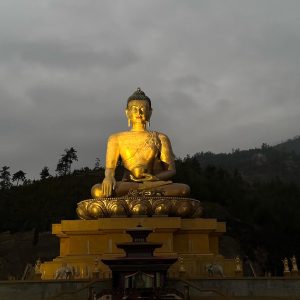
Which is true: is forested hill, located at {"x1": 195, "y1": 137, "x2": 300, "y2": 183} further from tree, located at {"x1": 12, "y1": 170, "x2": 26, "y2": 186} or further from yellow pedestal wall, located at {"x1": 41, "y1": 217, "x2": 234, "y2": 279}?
yellow pedestal wall, located at {"x1": 41, "y1": 217, "x2": 234, "y2": 279}

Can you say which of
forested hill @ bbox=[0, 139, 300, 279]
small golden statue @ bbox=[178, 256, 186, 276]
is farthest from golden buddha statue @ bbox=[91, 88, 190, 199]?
forested hill @ bbox=[0, 139, 300, 279]

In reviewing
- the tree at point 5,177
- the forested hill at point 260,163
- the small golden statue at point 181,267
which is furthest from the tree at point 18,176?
the small golden statue at point 181,267

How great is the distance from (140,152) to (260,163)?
76528 mm

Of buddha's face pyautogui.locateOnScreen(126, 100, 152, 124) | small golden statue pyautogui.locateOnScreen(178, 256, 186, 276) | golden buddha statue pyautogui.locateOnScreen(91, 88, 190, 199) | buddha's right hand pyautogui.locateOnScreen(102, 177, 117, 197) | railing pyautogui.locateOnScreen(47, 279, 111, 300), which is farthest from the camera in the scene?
buddha's face pyautogui.locateOnScreen(126, 100, 152, 124)

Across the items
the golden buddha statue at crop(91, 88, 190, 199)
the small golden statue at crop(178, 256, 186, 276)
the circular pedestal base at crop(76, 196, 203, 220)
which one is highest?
the golden buddha statue at crop(91, 88, 190, 199)

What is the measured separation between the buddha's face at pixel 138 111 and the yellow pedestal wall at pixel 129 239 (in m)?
3.31

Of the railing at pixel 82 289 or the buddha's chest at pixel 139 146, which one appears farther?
the buddha's chest at pixel 139 146

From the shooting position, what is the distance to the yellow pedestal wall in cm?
1165

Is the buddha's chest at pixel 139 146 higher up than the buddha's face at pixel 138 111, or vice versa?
the buddha's face at pixel 138 111

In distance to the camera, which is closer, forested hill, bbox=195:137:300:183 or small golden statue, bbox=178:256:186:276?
small golden statue, bbox=178:256:186:276

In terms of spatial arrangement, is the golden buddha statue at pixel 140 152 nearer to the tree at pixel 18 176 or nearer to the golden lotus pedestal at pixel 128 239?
the golden lotus pedestal at pixel 128 239

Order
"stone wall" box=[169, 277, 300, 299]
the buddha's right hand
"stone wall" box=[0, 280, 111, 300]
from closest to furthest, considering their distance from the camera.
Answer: "stone wall" box=[0, 280, 111, 300], "stone wall" box=[169, 277, 300, 299], the buddha's right hand

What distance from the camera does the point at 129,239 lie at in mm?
11812

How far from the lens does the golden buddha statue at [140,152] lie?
13.5m
